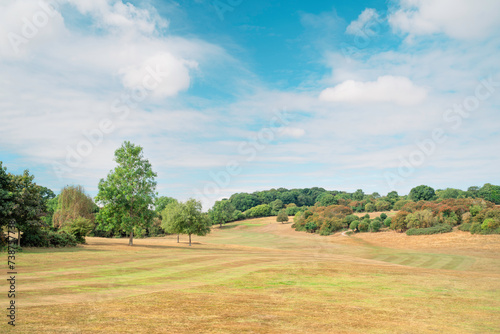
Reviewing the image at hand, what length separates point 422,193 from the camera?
135875mm

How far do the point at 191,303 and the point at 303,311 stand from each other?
4447 mm

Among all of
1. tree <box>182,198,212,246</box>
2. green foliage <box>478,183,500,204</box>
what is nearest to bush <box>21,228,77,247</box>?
tree <box>182,198,212,246</box>

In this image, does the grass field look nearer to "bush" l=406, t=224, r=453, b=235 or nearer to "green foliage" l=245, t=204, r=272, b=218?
"bush" l=406, t=224, r=453, b=235

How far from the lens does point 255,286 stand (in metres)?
18.0

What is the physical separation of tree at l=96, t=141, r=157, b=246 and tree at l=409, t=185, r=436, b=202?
122547mm

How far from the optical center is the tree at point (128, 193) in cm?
4472

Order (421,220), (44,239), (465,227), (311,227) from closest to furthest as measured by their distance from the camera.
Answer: (44,239) → (465,227) → (421,220) → (311,227)

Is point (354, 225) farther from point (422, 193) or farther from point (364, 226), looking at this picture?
point (422, 193)

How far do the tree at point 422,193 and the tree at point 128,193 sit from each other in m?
123

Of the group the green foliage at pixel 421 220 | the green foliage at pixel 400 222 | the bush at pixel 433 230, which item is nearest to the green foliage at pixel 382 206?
the green foliage at pixel 400 222

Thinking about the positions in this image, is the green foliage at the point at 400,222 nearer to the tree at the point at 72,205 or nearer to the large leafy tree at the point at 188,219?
the large leafy tree at the point at 188,219

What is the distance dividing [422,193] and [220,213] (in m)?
86.3

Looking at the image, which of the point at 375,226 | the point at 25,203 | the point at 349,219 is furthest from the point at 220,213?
the point at 25,203

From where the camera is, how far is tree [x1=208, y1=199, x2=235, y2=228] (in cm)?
12900
